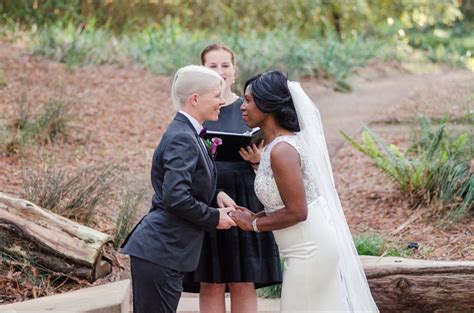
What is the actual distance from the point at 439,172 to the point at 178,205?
3786 millimetres

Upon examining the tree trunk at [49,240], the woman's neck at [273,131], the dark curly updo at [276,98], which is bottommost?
the tree trunk at [49,240]

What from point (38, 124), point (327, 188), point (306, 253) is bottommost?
point (38, 124)

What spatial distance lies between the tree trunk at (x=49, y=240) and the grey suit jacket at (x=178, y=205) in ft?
5.10

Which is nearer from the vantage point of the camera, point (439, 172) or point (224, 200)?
point (224, 200)

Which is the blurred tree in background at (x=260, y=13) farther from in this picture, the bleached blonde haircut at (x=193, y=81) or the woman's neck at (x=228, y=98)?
the bleached blonde haircut at (x=193, y=81)

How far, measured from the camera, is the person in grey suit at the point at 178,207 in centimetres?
415

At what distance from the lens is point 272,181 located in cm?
431

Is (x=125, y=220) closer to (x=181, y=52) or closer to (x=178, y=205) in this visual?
(x=178, y=205)

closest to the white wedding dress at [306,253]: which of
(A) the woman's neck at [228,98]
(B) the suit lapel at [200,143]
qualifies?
(B) the suit lapel at [200,143]

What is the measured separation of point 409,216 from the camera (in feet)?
24.4

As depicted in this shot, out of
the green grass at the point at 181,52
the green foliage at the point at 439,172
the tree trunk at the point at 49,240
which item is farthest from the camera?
the green grass at the point at 181,52

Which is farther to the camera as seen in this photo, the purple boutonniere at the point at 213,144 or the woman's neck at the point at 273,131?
the purple boutonniere at the point at 213,144

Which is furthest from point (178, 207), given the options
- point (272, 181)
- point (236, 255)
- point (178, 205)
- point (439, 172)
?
point (439, 172)

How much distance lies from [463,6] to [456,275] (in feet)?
69.3
